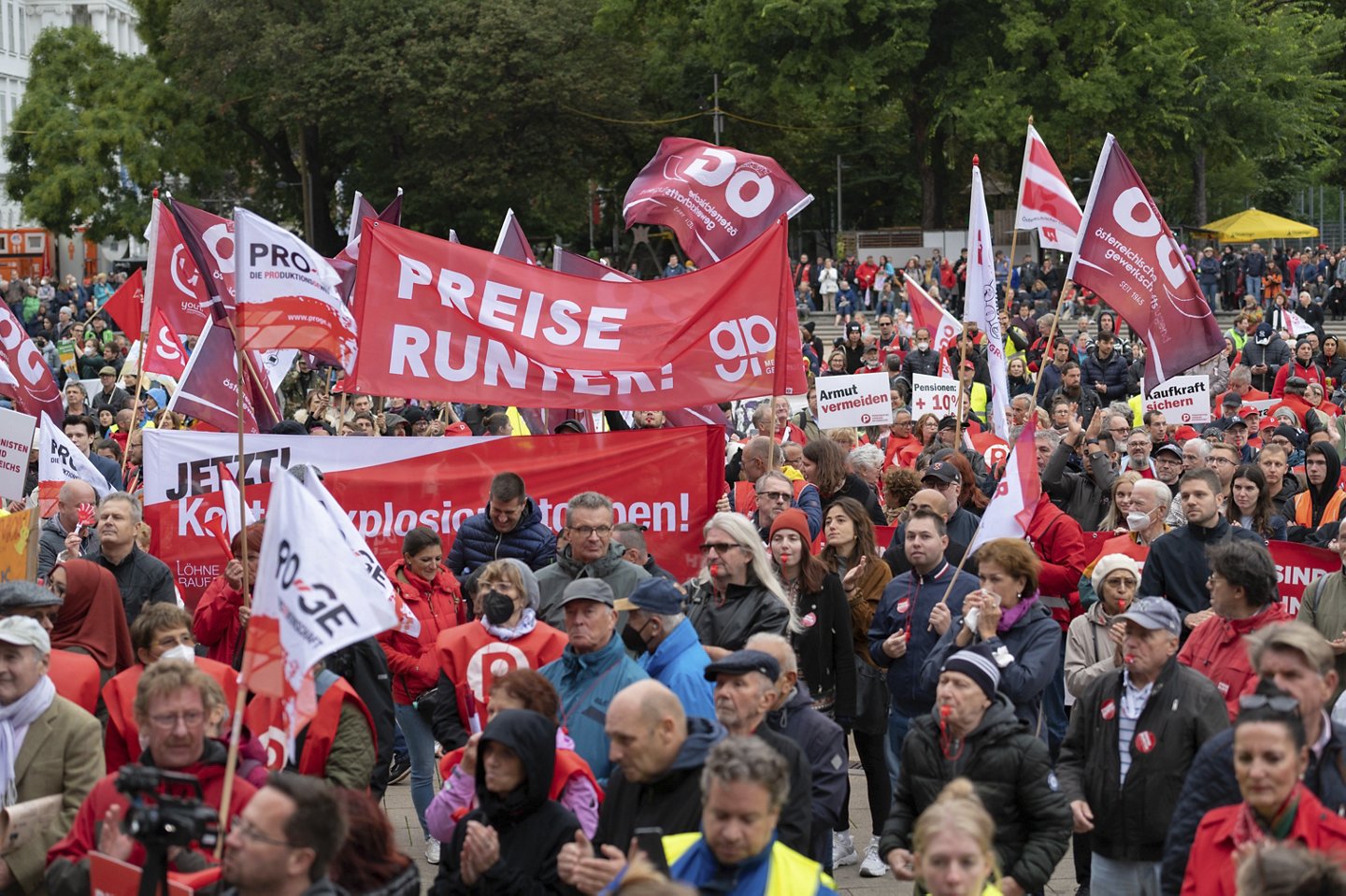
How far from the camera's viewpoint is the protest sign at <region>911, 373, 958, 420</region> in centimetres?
1569

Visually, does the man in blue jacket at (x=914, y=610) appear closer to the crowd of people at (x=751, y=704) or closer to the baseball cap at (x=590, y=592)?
the crowd of people at (x=751, y=704)

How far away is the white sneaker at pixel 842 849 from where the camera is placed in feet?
26.8

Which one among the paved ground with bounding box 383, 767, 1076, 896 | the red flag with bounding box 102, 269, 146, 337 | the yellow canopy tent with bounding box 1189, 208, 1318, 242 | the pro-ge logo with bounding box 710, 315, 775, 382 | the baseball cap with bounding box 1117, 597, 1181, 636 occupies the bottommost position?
the paved ground with bounding box 383, 767, 1076, 896

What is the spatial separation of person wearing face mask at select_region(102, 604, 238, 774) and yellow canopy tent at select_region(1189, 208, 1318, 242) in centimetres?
4433

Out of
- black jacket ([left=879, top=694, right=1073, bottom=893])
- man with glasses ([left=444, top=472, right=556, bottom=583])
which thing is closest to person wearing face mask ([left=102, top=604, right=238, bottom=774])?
black jacket ([left=879, top=694, right=1073, bottom=893])

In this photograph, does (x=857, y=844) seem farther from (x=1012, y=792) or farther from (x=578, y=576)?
(x=1012, y=792)

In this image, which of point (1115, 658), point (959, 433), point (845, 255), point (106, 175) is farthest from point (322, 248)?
point (1115, 658)

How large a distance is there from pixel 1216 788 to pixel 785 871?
131 centimetres

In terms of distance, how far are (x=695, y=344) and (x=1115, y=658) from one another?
3314 mm

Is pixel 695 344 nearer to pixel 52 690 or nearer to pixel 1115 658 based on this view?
pixel 1115 658

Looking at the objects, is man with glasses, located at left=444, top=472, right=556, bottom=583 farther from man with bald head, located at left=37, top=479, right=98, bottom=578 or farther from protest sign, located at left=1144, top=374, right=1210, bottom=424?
protest sign, located at left=1144, top=374, right=1210, bottom=424

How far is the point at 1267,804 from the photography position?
4.70 meters

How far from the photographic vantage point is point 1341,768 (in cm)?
518

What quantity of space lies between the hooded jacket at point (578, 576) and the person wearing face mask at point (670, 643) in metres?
1.28
